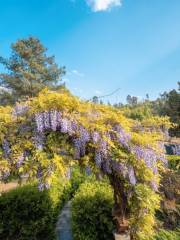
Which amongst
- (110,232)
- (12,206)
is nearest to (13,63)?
(12,206)

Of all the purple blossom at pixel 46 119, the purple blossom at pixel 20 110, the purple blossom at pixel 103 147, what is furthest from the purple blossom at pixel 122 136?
the purple blossom at pixel 20 110

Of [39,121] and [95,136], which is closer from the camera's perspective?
[39,121]

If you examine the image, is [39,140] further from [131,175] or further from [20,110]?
[131,175]

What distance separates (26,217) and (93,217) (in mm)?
1837

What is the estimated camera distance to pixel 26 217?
6.43m

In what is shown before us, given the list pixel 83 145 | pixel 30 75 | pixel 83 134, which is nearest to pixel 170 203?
pixel 83 145

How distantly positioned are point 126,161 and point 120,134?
43 centimetres

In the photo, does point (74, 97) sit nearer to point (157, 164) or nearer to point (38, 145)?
point (38, 145)

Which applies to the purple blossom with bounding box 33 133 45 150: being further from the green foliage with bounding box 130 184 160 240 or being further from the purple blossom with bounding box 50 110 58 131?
the green foliage with bounding box 130 184 160 240

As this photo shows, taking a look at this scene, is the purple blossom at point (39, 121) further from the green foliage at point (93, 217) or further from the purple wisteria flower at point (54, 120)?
the green foliage at point (93, 217)

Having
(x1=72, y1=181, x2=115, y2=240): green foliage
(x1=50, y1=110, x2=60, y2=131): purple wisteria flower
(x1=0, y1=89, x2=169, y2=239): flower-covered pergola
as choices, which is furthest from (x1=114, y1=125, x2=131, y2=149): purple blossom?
(x1=72, y1=181, x2=115, y2=240): green foliage

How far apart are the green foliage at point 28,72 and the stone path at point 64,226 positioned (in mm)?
15989

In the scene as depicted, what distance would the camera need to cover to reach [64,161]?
11.4 ft

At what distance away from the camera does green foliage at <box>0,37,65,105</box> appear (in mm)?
23516
